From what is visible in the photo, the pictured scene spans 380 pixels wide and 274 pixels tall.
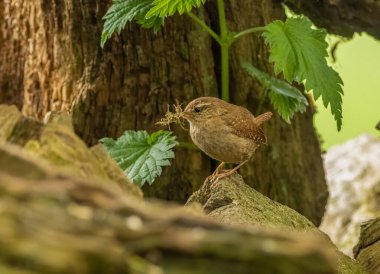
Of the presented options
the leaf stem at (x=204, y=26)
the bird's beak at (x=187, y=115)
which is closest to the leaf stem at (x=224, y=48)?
the leaf stem at (x=204, y=26)

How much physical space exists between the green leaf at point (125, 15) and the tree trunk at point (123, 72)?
32 centimetres

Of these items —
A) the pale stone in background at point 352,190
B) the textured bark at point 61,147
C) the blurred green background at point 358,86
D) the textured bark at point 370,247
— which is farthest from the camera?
the pale stone in background at point 352,190

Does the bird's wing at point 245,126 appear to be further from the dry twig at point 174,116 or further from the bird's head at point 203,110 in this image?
the dry twig at point 174,116


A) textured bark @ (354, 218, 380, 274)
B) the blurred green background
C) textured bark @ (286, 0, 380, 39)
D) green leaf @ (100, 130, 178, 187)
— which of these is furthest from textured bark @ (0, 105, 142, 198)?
the blurred green background

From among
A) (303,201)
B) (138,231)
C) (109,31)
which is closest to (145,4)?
(109,31)

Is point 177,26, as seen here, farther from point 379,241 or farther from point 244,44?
point 379,241

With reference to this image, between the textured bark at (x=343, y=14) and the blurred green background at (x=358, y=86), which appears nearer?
the textured bark at (x=343, y=14)

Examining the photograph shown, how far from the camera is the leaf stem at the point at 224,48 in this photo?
140 inches

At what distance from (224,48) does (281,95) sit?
362mm

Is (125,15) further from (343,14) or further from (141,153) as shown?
(343,14)

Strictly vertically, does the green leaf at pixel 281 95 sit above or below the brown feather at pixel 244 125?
above

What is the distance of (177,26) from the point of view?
3729mm


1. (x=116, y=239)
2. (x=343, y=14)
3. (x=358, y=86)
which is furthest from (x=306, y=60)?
(x=116, y=239)

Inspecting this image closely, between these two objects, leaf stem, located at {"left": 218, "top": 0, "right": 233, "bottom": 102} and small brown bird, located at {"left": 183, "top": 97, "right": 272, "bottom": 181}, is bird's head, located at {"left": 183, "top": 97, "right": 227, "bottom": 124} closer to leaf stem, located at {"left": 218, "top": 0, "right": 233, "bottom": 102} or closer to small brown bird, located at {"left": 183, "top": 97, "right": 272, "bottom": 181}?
small brown bird, located at {"left": 183, "top": 97, "right": 272, "bottom": 181}
